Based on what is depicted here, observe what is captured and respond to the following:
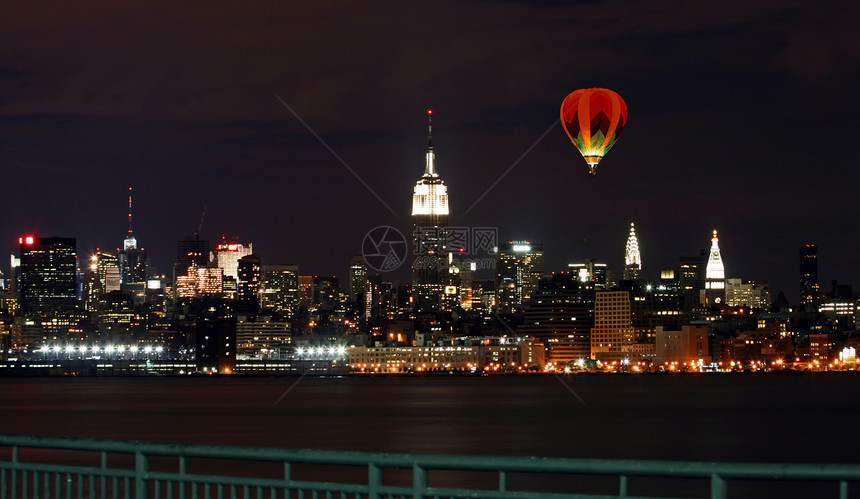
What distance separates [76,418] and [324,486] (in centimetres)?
9034

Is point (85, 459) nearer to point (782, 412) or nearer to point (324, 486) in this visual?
point (324, 486)

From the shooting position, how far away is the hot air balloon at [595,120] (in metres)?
63.5

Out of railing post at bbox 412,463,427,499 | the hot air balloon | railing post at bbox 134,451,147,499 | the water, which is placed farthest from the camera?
the water

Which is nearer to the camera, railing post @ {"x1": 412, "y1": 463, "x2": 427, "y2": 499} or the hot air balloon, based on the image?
railing post @ {"x1": 412, "y1": 463, "x2": 427, "y2": 499}

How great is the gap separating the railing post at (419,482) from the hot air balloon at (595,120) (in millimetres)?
55123

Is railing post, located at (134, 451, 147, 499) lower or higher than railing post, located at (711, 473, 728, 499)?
lower

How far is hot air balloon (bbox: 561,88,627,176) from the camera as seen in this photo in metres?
63.5

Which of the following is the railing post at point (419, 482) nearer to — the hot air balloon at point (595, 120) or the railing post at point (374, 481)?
the railing post at point (374, 481)

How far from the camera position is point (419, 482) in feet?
28.4

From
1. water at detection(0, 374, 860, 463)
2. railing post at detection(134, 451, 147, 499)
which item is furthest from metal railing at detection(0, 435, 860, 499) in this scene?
water at detection(0, 374, 860, 463)

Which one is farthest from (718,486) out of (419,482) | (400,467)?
(400,467)

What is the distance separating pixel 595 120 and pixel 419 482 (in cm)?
5592

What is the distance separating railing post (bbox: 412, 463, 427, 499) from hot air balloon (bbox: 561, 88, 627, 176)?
181ft

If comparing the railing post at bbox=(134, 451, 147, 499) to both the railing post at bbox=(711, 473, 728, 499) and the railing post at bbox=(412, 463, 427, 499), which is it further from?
the railing post at bbox=(711, 473, 728, 499)
